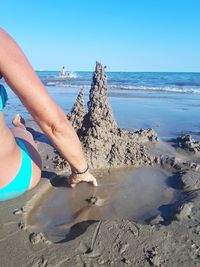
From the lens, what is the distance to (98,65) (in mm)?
4238

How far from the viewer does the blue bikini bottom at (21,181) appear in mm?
2553

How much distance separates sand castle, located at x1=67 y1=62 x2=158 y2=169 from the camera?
365 cm

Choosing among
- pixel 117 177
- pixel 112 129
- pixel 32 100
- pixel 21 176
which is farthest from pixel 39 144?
pixel 32 100

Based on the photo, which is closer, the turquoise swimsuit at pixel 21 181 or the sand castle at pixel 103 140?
the turquoise swimsuit at pixel 21 181

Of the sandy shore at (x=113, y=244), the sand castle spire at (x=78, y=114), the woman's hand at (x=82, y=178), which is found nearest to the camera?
the sandy shore at (x=113, y=244)

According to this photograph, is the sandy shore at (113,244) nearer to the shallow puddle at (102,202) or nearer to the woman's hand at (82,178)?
the shallow puddle at (102,202)

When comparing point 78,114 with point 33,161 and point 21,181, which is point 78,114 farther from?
point 21,181

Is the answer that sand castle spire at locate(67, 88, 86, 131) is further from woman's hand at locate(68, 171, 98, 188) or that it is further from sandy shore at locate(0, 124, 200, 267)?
sandy shore at locate(0, 124, 200, 267)

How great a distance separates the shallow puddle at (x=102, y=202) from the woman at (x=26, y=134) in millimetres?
181

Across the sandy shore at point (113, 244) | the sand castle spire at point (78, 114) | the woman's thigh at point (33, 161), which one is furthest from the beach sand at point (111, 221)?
the sand castle spire at point (78, 114)

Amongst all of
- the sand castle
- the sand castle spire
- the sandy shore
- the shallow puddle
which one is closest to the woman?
the shallow puddle

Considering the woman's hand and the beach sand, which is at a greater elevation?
the woman's hand

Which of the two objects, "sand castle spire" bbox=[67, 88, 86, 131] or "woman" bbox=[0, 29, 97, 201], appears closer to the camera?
"woman" bbox=[0, 29, 97, 201]

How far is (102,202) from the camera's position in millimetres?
2855
